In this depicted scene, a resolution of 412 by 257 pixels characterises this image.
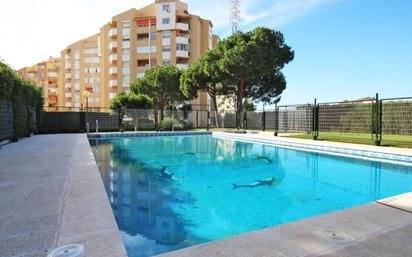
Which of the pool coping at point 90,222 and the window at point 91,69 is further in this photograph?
the window at point 91,69

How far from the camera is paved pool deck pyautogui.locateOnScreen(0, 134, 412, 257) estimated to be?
2.15 meters

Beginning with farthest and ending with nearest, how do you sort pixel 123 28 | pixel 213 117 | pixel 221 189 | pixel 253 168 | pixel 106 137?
pixel 123 28
pixel 213 117
pixel 106 137
pixel 253 168
pixel 221 189

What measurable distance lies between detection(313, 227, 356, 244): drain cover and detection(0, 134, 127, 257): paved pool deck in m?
1.75

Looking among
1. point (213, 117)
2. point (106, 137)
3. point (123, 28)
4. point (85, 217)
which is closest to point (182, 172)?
point (85, 217)

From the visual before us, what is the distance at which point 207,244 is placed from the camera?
2301 mm

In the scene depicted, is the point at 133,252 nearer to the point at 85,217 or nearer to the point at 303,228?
the point at 85,217

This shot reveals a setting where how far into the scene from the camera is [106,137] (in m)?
16.7

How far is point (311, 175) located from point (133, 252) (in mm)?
5357

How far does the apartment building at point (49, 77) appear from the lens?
201 ft

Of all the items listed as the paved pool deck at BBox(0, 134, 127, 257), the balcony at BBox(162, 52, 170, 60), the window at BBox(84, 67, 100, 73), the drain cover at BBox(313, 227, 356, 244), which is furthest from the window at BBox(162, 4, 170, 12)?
the drain cover at BBox(313, 227, 356, 244)

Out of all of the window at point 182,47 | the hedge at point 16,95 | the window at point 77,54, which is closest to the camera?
the hedge at point 16,95

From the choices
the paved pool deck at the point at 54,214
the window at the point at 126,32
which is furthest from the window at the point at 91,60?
the paved pool deck at the point at 54,214

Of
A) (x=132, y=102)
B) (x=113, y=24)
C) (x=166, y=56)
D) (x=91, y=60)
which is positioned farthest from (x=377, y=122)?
(x=91, y=60)

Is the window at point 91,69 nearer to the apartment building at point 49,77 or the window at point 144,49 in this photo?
the apartment building at point 49,77
